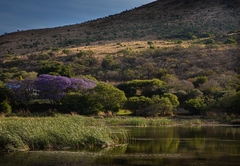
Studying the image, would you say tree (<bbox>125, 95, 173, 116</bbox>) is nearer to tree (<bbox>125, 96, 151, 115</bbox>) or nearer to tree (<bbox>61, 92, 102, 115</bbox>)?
tree (<bbox>125, 96, 151, 115</bbox>)

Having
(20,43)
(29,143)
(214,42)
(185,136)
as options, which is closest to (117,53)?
(214,42)

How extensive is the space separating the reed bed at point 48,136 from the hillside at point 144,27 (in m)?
84.5

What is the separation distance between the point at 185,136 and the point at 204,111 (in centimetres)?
1785

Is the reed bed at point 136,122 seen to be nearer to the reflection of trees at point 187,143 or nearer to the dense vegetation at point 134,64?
the dense vegetation at point 134,64

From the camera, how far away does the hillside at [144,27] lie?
111188 millimetres

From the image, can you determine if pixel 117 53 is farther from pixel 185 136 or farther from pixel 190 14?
pixel 185 136

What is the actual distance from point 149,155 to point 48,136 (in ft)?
19.3

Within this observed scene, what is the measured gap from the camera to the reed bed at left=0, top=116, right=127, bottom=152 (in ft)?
74.6

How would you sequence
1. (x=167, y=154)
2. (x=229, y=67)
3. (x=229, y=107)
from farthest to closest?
(x=229, y=67) → (x=229, y=107) → (x=167, y=154)

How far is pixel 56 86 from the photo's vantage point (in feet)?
159

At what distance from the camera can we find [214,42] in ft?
310

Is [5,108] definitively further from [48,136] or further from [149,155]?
[149,155]

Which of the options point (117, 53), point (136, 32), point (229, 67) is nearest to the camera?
point (229, 67)

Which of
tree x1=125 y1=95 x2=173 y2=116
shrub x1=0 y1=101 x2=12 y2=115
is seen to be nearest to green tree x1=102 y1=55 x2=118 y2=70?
tree x1=125 y1=95 x2=173 y2=116
